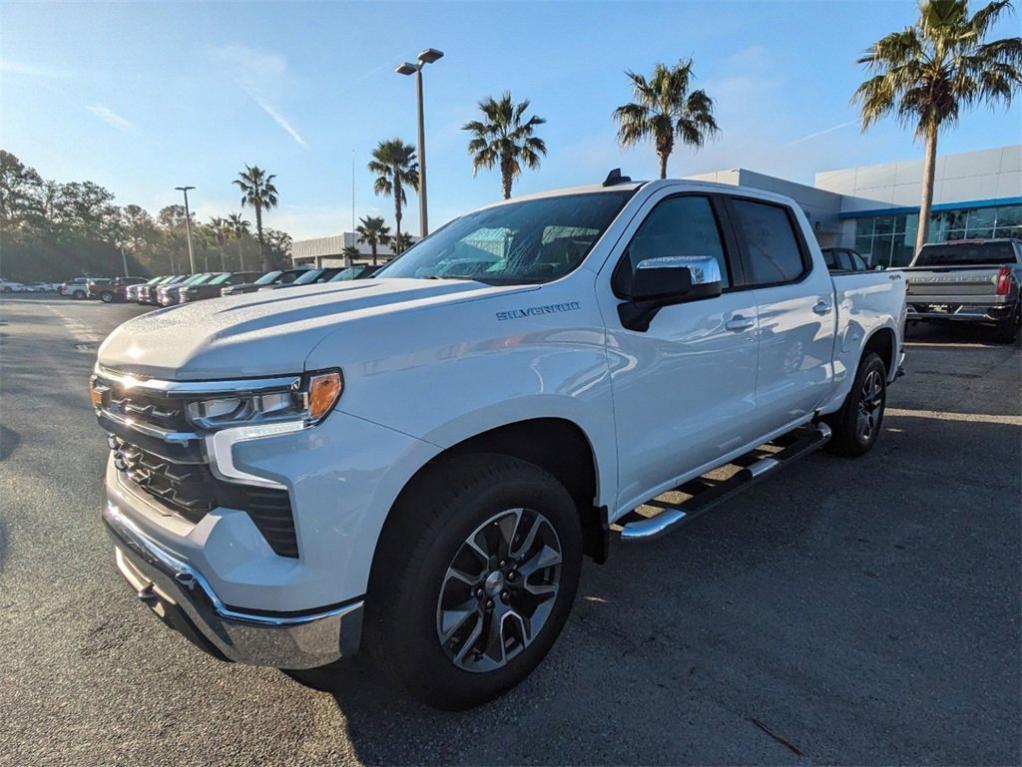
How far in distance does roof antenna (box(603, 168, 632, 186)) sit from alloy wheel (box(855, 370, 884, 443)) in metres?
2.88

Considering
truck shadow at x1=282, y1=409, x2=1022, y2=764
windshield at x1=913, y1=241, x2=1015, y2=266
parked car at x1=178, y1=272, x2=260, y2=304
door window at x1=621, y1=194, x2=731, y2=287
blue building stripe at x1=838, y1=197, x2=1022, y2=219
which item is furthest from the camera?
blue building stripe at x1=838, y1=197, x2=1022, y2=219

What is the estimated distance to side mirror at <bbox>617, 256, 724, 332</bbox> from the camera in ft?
8.04

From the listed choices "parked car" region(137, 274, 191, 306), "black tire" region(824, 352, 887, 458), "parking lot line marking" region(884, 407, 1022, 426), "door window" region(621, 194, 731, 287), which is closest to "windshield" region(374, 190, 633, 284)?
"door window" region(621, 194, 731, 287)

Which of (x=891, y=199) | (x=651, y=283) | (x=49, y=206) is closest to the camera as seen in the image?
(x=651, y=283)

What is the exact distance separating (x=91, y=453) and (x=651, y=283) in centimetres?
524

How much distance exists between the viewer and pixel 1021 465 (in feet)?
15.7

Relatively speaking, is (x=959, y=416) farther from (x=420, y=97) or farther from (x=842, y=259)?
(x=420, y=97)

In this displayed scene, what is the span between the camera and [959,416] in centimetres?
629

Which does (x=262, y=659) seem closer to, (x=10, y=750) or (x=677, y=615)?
(x=10, y=750)

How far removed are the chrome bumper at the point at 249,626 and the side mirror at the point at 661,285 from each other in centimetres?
155

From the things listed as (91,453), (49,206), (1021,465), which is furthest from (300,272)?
(49,206)

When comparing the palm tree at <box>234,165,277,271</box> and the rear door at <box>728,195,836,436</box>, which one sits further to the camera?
the palm tree at <box>234,165,277,271</box>

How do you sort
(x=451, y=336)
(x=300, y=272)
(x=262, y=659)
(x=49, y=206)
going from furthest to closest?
(x=49, y=206) < (x=300, y=272) < (x=451, y=336) < (x=262, y=659)

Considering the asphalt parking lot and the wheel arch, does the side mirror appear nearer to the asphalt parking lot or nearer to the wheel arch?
the wheel arch
